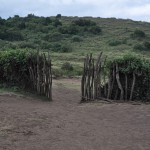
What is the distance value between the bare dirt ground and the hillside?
14.6m

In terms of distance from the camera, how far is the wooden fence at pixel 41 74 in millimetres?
16031

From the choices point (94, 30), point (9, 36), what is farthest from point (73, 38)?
point (9, 36)

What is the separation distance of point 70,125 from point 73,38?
1253 inches

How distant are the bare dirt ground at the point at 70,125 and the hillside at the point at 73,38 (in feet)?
48.1

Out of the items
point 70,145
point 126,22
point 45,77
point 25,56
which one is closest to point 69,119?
point 70,145

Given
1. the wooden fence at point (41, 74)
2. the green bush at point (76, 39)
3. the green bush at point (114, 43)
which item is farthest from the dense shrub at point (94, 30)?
the wooden fence at point (41, 74)

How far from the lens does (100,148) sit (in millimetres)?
8680

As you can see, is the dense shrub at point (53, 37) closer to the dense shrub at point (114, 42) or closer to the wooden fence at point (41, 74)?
the dense shrub at point (114, 42)

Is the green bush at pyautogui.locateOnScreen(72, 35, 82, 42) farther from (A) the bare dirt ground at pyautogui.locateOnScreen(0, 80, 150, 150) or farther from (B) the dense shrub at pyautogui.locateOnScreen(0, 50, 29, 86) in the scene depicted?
(A) the bare dirt ground at pyautogui.locateOnScreen(0, 80, 150, 150)

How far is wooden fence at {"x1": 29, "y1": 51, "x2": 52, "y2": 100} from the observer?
52.6 ft

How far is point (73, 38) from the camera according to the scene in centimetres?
4262

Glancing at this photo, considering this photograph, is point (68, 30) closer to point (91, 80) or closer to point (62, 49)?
point (62, 49)

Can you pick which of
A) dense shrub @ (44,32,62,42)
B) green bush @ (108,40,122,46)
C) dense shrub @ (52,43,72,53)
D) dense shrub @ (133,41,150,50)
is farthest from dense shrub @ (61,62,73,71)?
dense shrub @ (44,32,62,42)

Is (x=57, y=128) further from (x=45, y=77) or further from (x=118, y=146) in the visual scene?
(x=45, y=77)
